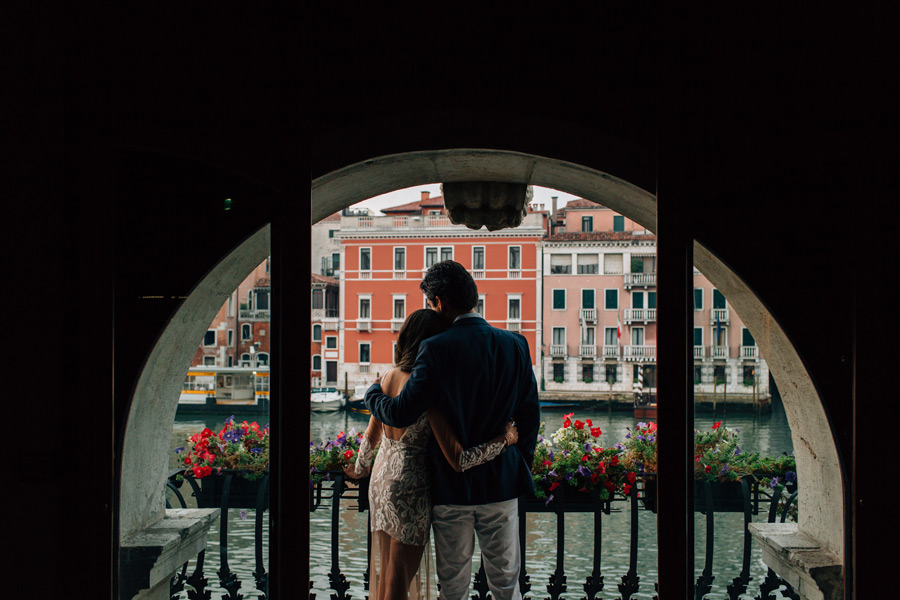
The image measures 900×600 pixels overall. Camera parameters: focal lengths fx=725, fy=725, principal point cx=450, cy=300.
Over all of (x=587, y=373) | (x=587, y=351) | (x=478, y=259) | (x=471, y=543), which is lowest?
(x=587, y=373)

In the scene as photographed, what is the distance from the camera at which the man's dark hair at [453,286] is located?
201cm

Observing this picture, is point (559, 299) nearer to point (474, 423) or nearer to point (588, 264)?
point (588, 264)

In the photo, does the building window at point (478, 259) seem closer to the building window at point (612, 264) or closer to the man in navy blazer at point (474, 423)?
the building window at point (612, 264)

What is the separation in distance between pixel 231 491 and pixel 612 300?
78.6 ft

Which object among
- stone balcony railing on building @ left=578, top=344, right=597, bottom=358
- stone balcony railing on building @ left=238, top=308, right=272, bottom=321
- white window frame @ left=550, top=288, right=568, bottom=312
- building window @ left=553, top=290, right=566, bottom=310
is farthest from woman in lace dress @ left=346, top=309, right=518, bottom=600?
stone balcony railing on building @ left=578, top=344, right=597, bottom=358

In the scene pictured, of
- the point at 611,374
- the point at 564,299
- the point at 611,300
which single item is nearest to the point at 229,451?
the point at 611,300

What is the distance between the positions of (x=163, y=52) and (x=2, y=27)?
367 millimetres

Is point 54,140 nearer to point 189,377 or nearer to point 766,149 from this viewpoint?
point 189,377

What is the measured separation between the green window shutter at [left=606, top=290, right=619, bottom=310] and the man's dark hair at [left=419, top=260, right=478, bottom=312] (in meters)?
21.3

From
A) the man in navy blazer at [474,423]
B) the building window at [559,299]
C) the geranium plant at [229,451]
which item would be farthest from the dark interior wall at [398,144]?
the building window at [559,299]

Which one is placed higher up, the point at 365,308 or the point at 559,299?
the point at 559,299

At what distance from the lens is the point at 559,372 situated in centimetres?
3192

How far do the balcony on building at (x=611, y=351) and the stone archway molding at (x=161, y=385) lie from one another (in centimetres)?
2831

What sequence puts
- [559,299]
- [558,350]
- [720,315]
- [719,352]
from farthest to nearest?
[558,350]
[559,299]
[720,315]
[719,352]
